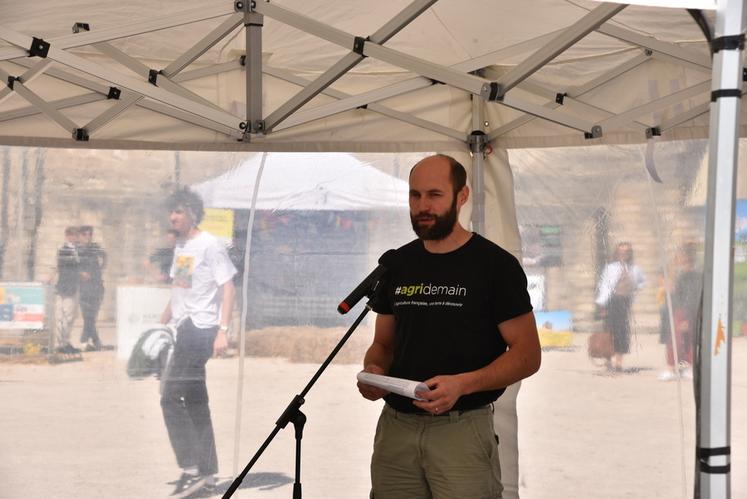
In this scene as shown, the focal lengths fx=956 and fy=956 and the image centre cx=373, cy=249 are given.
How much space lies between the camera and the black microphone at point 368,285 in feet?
7.60

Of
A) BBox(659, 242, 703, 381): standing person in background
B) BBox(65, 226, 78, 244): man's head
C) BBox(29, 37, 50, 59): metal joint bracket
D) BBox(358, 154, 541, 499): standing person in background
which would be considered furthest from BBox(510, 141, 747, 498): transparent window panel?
BBox(29, 37, 50, 59): metal joint bracket

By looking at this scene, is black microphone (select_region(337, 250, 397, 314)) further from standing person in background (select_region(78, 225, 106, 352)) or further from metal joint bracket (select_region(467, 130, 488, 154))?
standing person in background (select_region(78, 225, 106, 352))

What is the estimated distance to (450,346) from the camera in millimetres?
2441

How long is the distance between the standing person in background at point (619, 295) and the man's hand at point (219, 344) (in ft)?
5.11

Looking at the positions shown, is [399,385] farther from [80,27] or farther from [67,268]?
[67,268]

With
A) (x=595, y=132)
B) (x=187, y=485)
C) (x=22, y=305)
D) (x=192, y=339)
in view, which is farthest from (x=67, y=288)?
(x=595, y=132)

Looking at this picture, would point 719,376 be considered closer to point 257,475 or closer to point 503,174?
point 503,174

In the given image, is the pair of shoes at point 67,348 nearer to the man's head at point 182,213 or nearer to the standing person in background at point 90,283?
the standing person in background at point 90,283

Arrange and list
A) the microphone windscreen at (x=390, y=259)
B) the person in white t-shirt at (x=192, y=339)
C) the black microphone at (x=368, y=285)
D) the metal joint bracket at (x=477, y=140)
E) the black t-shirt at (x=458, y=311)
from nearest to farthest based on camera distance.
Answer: the black microphone at (x=368, y=285) → the black t-shirt at (x=458, y=311) → the microphone windscreen at (x=390, y=259) → the metal joint bracket at (x=477, y=140) → the person in white t-shirt at (x=192, y=339)

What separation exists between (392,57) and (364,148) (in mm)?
948

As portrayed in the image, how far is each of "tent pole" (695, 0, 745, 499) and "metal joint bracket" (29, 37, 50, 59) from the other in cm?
204

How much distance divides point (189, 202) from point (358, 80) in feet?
2.88

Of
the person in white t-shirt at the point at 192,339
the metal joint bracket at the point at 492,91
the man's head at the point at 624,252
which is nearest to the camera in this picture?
the metal joint bracket at the point at 492,91

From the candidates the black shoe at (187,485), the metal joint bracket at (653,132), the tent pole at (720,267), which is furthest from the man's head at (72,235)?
the tent pole at (720,267)
